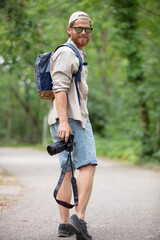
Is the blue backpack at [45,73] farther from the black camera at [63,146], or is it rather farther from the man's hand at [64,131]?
the black camera at [63,146]

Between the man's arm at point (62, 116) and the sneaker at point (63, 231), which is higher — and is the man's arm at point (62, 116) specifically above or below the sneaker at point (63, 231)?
above

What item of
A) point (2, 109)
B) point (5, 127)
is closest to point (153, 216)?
point (2, 109)

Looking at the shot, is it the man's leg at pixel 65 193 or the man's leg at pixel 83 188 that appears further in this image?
the man's leg at pixel 65 193

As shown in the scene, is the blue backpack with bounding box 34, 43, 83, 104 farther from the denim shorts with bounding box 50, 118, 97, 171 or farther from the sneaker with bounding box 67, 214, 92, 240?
the sneaker with bounding box 67, 214, 92, 240

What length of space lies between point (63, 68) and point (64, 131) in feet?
1.95

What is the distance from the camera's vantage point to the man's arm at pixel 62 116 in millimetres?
3207

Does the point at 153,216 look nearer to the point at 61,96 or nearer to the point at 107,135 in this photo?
the point at 61,96

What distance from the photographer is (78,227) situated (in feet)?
10.3

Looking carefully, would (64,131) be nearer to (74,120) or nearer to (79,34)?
(74,120)

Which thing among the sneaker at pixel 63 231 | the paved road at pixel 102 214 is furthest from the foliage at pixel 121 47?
the sneaker at pixel 63 231

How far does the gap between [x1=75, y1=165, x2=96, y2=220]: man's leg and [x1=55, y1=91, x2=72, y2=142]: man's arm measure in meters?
0.38

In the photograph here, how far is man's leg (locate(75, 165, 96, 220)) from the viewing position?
328cm

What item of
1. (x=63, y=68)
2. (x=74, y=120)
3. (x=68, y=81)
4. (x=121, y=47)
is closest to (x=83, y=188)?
(x=74, y=120)

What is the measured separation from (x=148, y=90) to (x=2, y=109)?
103 feet
